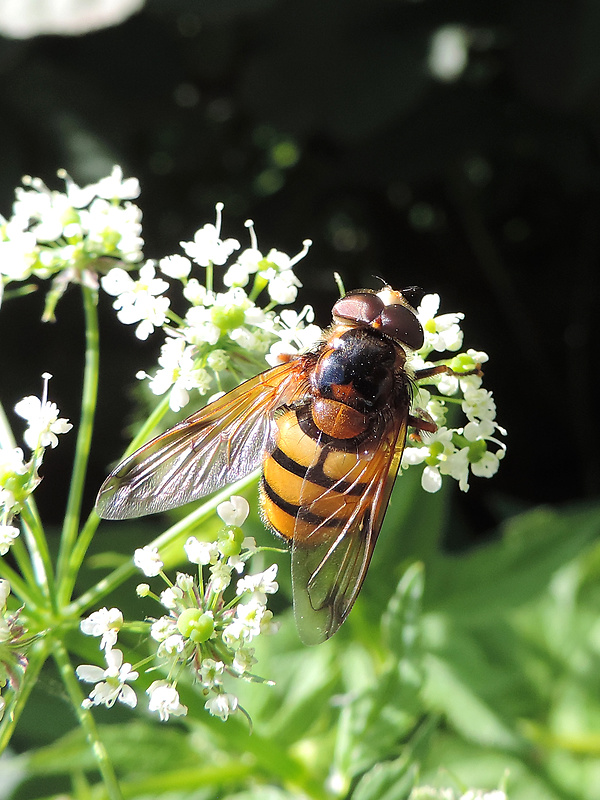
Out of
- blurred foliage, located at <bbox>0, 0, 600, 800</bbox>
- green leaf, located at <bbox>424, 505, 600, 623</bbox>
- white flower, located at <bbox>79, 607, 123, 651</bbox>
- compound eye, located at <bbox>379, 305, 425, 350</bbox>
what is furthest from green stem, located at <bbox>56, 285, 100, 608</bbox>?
green leaf, located at <bbox>424, 505, 600, 623</bbox>

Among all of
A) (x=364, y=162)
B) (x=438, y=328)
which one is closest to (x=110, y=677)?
(x=438, y=328)

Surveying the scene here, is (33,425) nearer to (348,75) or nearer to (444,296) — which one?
(348,75)

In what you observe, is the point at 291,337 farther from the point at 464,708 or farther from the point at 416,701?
the point at 464,708

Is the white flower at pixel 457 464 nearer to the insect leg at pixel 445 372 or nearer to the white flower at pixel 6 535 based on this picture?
the insect leg at pixel 445 372

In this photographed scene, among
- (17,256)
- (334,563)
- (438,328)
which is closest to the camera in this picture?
(334,563)

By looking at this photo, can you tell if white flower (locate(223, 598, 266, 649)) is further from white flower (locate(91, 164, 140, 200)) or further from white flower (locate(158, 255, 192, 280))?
white flower (locate(91, 164, 140, 200))

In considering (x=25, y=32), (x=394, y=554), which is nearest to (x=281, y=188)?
(x=25, y=32)
